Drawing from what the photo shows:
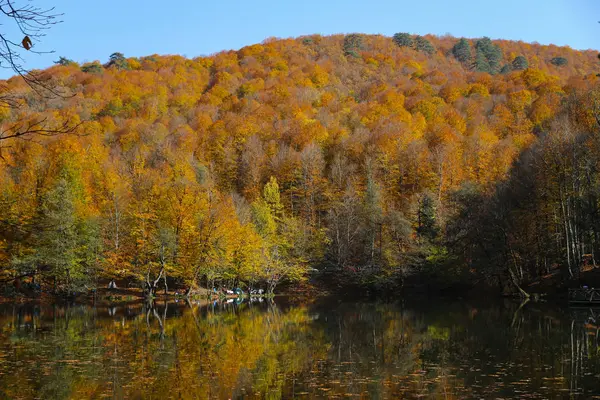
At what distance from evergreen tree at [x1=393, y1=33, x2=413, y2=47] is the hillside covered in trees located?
60.3 feet

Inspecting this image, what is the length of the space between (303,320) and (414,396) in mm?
17802

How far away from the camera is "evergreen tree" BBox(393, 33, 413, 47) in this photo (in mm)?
149125

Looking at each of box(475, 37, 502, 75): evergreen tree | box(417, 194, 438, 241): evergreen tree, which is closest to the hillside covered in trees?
box(417, 194, 438, 241): evergreen tree

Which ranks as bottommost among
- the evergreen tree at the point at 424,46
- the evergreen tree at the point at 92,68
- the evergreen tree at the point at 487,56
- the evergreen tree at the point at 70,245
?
the evergreen tree at the point at 70,245

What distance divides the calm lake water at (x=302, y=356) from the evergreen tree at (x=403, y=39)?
124285 millimetres

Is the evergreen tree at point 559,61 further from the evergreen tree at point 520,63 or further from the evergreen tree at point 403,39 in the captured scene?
the evergreen tree at point 403,39

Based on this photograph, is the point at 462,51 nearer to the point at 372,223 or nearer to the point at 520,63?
the point at 520,63

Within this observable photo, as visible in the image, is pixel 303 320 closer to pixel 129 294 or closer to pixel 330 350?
pixel 330 350

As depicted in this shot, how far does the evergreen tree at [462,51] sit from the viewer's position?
14375cm

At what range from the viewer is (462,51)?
14550 cm

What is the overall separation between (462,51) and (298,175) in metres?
90.4

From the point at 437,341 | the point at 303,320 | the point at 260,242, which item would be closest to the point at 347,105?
the point at 260,242

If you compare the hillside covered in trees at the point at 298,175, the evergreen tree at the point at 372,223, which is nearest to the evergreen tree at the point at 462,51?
the hillside covered in trees at the point at 298,175

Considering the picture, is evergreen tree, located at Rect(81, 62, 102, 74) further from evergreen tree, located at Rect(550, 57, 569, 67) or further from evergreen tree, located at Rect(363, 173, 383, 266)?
evergreen tree, located at Rect(550, 57, 569, 67)
